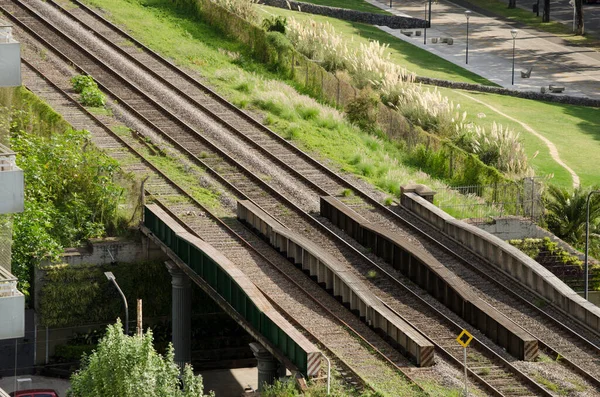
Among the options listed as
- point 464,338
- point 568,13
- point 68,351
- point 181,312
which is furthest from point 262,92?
point 568,13

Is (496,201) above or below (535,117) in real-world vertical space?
above

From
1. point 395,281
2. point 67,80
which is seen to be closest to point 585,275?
point 395,281

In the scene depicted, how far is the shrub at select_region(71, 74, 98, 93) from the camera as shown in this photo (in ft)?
223

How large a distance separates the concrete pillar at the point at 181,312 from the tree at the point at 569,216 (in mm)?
15544

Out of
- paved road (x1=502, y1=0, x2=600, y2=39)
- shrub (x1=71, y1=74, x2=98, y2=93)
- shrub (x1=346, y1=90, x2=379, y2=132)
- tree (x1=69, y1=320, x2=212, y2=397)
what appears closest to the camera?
tree (x1=69, y1=320, x2=212, y2=397)

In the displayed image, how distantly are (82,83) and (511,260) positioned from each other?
2604cm

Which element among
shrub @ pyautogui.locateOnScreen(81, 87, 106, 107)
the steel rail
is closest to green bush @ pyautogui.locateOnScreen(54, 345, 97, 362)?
the steel rail

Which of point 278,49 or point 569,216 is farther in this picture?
point 278,49

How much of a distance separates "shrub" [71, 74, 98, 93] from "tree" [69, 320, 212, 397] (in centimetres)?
3350

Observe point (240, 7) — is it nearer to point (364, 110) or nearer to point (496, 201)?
point (364, 110)

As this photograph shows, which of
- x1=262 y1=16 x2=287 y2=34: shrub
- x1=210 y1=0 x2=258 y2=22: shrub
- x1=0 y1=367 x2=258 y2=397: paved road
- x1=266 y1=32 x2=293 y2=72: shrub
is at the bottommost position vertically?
x1=0 y1=367 x2=258 y2=397: paved road

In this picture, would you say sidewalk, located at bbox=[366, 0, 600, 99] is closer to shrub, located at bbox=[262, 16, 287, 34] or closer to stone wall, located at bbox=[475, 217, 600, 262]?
shrub, located at bbox=[262, 16, 287, 34]

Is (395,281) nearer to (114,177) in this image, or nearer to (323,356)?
(323,356)

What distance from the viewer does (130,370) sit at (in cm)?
3550
